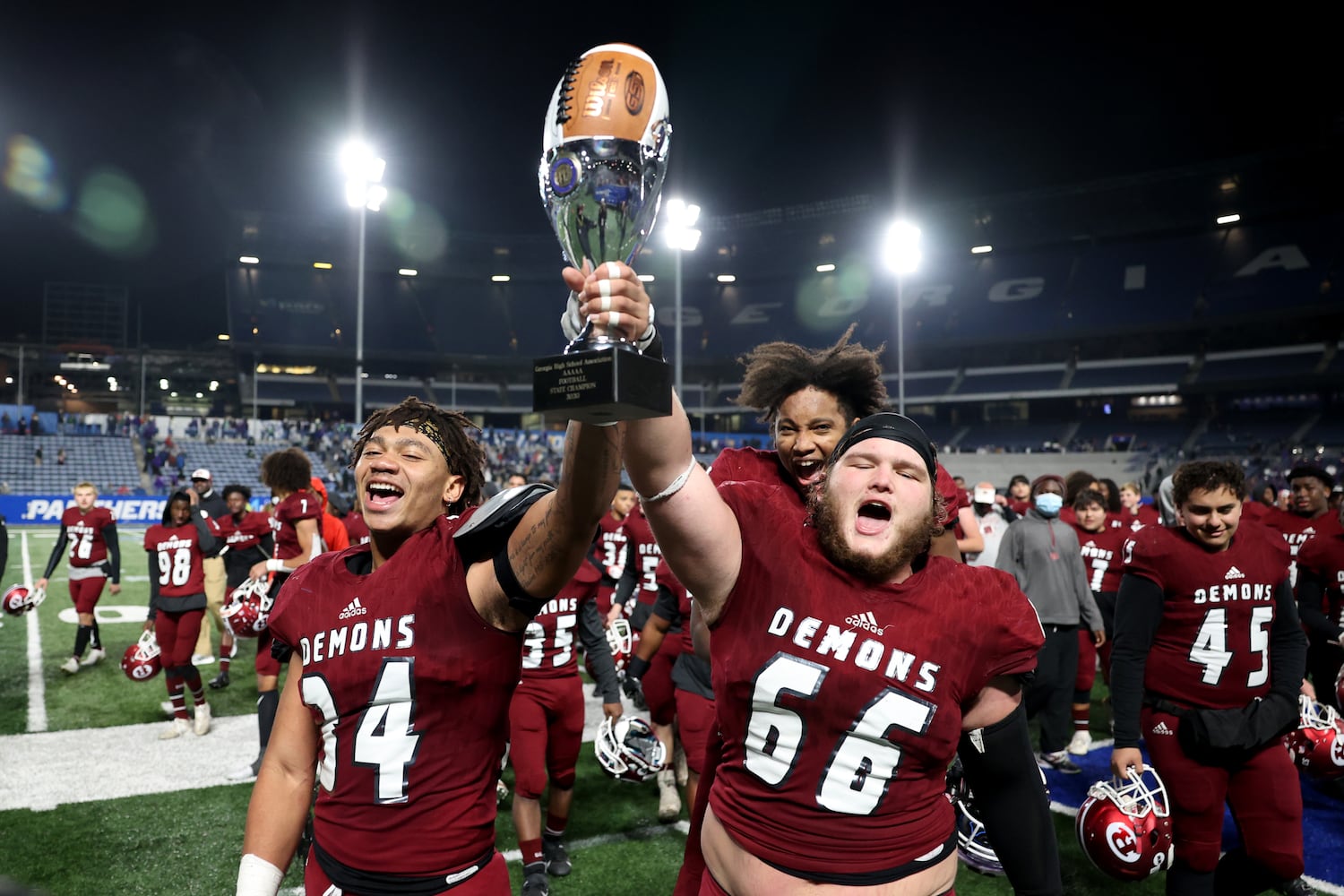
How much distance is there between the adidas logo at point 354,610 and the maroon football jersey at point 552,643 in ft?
7.95

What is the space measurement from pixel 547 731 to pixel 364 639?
2.83 m

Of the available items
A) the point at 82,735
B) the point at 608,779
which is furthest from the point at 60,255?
the point at 608,779

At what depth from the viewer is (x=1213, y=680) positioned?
12.3ft

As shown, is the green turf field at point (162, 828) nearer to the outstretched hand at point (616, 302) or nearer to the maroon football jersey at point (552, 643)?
the maroon football jersey at point (552, 643)

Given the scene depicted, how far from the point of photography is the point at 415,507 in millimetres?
2420

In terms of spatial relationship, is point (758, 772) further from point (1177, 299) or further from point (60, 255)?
point (60, 255)

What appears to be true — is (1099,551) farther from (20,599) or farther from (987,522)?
(20,599)

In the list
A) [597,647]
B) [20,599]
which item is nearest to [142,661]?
[20,599]

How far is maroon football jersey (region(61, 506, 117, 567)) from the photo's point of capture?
376 inches

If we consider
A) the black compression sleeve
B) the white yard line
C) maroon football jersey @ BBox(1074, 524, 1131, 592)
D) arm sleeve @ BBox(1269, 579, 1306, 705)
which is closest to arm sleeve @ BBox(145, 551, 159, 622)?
the white yard line

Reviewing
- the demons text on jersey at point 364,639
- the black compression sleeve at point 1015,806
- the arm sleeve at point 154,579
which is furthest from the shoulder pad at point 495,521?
the arm sleeve at point 154,579

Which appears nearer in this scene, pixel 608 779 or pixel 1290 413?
pixel 608 779

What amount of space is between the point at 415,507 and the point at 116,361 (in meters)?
66.3

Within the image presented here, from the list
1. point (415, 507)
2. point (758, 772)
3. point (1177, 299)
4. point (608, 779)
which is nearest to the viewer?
point (758, 772)
